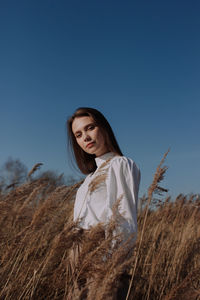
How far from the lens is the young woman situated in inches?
54.4

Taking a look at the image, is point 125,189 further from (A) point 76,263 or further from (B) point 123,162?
(A) point 76,263

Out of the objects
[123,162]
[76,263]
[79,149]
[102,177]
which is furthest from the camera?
[79,149]

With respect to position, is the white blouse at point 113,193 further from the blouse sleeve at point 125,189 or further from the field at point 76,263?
the field at point 76,263

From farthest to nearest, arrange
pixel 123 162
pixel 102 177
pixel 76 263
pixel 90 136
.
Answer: pixel 90 136, pixel 123 162, pixel 102 177, pixel 76 263

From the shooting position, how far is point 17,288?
1662mm

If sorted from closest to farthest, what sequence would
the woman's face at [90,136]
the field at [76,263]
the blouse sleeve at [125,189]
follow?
the field at [76,263] < the blouse sleeve at [125,189] < the woman's face at [90,136]

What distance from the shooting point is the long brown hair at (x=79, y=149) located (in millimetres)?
2031

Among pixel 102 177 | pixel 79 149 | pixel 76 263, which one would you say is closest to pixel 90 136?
pixel 79 149

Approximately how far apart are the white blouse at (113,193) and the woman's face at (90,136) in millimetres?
329

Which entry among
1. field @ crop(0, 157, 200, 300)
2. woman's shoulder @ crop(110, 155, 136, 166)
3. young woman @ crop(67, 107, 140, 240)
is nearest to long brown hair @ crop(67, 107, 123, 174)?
young woman @ crop(67, 107, 140, 240)

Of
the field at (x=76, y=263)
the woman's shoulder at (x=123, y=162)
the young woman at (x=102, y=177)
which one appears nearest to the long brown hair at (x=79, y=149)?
the young woman at (x=102, y=177)

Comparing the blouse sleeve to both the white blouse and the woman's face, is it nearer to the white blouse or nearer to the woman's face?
the white blouse

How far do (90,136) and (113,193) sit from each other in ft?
2.03

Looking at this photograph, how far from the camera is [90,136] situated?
1.99 m
